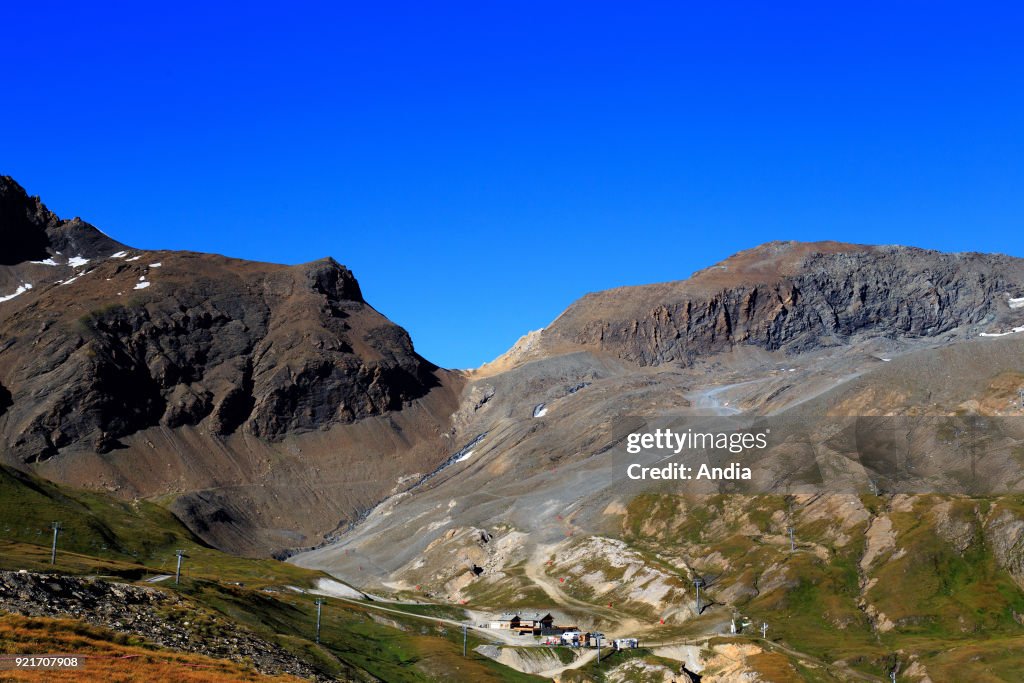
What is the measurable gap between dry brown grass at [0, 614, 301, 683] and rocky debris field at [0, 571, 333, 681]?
11.4 ft

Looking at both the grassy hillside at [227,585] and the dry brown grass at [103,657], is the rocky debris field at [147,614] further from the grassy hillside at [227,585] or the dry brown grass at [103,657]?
the dry brown grass at [103,657]

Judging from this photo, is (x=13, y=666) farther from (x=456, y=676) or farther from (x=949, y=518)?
(x=949, y=518)

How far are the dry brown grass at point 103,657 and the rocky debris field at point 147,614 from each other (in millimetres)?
3485

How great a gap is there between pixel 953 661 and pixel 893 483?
6464 centimetres

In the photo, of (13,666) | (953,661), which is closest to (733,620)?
(953,661)

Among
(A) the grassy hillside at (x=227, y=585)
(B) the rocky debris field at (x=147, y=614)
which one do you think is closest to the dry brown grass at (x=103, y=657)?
(A) the grassy hillside at (x=227, y=585)

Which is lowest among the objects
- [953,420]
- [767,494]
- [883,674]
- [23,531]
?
[883,674]

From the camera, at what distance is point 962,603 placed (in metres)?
146

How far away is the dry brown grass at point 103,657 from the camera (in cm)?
5669

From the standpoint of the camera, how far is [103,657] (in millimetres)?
61406

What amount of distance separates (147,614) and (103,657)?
50.4 ft

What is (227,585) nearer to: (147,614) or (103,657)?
(147,614)

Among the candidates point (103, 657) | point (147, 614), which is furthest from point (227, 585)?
point (103, 657)

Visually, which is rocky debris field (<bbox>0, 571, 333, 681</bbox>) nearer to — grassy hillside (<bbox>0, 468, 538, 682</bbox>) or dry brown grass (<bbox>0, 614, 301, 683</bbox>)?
grassy hillside (<bbox>0, 468, 538, 682</bbox>)
